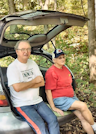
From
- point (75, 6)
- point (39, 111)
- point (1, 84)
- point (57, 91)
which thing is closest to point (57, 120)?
point (39, 111)

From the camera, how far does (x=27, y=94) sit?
2.61m

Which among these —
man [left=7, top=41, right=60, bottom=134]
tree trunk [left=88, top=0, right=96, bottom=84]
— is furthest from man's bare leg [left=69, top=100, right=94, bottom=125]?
tree trunk [left=88, top=0, right=96, bottom=84]

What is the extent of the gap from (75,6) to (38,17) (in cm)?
1072

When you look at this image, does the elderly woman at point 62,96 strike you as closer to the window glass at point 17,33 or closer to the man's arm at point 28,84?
the man's arm at point 28,84

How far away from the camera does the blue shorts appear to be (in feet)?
9.43

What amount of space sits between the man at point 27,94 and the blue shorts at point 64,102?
307 mm

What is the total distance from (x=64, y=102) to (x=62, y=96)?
119 millimetres

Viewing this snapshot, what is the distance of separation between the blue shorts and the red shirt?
7cm

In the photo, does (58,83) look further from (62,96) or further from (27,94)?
(27,94)

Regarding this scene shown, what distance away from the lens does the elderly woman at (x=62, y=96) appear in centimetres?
285

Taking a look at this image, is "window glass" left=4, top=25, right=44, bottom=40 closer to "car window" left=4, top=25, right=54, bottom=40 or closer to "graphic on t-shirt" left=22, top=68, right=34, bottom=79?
"car window" left=4, top=25, right=54, bottom=40

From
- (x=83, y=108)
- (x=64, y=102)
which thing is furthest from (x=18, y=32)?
(x=83, y=108)

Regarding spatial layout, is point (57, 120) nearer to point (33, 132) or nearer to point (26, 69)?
point (33, 132)

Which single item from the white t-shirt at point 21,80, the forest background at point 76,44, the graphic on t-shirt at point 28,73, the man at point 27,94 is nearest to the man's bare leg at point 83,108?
the man at point 27,94
